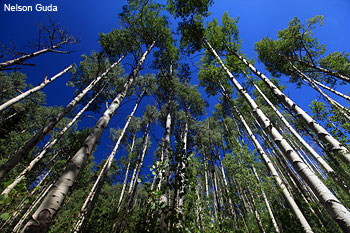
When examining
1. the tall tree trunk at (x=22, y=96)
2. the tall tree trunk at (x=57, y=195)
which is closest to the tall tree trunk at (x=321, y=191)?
the tall tree trunk at (x=57, y=195)

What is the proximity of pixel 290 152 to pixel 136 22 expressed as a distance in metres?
8.44

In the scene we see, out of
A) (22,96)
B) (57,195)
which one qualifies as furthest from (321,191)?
(22,96)

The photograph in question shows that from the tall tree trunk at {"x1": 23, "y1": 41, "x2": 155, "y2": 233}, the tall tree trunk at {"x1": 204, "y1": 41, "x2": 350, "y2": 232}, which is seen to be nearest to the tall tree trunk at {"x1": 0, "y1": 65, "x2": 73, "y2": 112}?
the tall tree trunk at {"x1": 23, "y1": 41, "x2": 155, "y2": 233}

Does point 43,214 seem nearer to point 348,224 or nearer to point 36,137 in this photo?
point 348,224

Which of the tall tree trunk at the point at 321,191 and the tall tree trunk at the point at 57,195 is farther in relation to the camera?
the tall tree trunk at the point at 321,191

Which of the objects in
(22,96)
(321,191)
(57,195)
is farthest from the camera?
(22,96)

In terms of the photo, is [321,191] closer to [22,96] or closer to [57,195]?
[57,195]

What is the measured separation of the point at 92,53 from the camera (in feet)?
40.5

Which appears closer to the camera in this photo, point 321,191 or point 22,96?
point 321,191

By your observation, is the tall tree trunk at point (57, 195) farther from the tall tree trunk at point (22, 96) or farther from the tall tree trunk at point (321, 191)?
the tall tree trunk at point (22, 96)

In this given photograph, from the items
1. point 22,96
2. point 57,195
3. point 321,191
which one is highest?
point 22,96

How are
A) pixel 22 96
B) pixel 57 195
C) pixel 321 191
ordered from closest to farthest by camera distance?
pixel 57 195
pixel 321 191
pixel 22 96

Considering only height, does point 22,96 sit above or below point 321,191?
above

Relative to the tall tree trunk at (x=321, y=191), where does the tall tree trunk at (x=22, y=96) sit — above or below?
above
